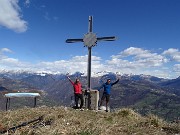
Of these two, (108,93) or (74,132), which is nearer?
(74,132)

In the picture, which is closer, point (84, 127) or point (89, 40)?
point (84, 127)

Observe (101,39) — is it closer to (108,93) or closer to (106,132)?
(108,93)

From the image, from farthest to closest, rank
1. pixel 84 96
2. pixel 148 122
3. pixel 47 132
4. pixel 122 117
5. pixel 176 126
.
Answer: pixel 84 96 → pixel 122 117 → pixel 148 122 → pixel 176 126 → pixel 47 132

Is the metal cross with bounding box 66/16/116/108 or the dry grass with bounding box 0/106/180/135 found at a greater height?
the metal cross with bounding box 66/16/116/108

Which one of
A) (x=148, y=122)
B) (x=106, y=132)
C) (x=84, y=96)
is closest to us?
(x=106, y=132)

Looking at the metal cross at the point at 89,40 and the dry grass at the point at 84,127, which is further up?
the metal cross at the point at 89,40

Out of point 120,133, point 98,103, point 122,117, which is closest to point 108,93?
point 98,103

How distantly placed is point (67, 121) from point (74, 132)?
3205 mm

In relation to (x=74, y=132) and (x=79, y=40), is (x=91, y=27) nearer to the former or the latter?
(x=79, y=40)

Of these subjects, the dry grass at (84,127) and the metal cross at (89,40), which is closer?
the dry grass at (84,127)

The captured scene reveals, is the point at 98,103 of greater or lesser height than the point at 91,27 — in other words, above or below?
below

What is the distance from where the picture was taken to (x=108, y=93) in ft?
87.7

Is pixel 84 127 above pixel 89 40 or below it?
below

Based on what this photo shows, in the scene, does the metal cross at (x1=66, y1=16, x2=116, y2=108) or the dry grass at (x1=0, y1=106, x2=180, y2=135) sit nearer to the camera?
the dry grass at (x1=0, y1=106, x2=180, y2=135)
